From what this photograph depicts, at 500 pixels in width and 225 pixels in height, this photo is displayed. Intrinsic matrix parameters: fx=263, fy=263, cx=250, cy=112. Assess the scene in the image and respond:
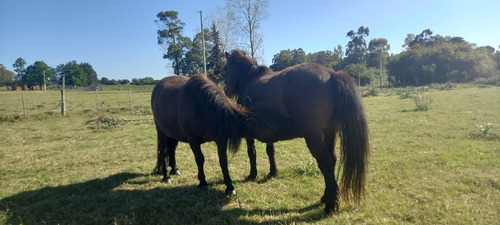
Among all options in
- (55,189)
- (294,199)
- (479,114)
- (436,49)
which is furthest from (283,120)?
(436,49)

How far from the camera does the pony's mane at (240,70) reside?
4.68 m

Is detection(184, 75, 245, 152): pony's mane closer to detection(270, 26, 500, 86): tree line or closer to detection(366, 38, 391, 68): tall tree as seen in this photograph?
detection(270, 26, 500, 86): tree line

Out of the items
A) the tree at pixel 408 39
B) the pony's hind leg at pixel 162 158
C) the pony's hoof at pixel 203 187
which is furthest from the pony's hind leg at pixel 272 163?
the tree at pixel 408 39

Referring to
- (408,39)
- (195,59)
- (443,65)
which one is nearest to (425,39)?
(408,39)

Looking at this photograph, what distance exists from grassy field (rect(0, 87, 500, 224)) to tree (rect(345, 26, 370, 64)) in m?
54.1

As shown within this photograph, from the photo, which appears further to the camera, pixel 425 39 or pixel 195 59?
pixel 425 39

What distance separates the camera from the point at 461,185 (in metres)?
3.62

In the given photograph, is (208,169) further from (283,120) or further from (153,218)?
(283,120)

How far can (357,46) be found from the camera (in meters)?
→ 58.7

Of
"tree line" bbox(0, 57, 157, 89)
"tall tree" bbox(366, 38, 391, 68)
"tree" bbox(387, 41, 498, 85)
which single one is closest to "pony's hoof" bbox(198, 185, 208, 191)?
"tree" bbox(387, 41, 498, 85)

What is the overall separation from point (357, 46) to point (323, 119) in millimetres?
61955

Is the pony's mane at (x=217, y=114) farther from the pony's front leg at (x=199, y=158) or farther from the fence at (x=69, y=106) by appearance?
the fence at (x=69, y=106)

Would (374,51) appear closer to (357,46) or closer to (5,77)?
(357,46)

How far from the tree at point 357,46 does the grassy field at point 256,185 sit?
54056mm
